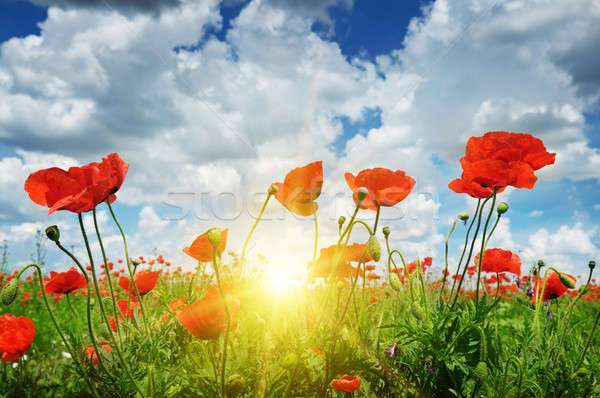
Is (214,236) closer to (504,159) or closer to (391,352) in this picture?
(391,352)

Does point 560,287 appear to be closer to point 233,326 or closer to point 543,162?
point 543,162

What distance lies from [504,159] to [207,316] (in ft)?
3.76

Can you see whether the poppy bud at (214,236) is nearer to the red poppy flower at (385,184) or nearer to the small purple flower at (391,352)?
the red poppy flower at (385,184)

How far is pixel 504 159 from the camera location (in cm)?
148

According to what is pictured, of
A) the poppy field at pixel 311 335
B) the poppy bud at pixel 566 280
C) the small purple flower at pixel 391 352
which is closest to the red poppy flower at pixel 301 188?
the poppy field at pixel 311 335

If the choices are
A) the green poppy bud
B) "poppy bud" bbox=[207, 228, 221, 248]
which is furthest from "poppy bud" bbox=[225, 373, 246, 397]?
the green poppy bud

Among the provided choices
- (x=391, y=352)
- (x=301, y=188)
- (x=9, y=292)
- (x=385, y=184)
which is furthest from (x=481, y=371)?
(x=9, y=292)

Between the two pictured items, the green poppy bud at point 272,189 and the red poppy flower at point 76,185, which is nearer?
the red poppy flower at point 76,185

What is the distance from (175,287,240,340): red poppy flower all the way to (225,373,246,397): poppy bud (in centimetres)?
10

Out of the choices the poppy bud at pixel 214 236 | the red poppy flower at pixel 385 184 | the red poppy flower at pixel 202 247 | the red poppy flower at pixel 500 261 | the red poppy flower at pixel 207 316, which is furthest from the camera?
the red poppy flower at pixel 500 261

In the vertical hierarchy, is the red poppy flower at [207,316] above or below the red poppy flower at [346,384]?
above

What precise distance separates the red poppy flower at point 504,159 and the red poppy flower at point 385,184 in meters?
0.34

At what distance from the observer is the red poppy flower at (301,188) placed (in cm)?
117

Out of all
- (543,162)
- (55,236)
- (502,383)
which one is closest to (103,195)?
(55,236)
